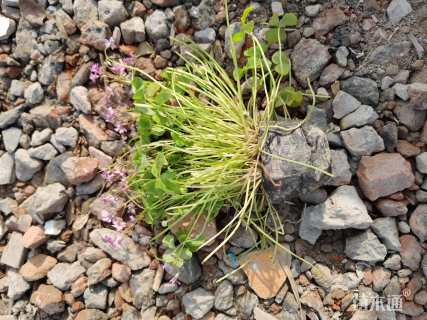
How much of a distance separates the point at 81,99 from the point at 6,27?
64 centimetres

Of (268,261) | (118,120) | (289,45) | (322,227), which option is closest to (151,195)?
(118,120)

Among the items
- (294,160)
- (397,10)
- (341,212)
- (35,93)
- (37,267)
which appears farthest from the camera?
(35,93)

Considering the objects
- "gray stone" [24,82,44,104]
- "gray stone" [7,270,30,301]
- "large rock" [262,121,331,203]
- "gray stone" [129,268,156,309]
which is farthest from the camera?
"gray stone" [24,82,44,104]

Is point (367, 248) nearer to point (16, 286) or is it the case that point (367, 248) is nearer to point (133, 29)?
point (133, 29)

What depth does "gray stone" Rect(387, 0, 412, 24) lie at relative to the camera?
78.6 inches

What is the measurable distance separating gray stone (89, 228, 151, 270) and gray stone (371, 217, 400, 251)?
1.12 metres

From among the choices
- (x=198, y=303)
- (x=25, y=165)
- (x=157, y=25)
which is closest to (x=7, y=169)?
(x=25, y=165)

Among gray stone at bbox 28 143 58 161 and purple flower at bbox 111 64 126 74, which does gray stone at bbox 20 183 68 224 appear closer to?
gray stone at bbox 28 143 58 161

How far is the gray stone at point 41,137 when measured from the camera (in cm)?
220

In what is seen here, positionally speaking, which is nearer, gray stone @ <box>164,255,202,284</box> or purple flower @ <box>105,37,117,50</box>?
gray stone @ <box>164,255,202,284</box>

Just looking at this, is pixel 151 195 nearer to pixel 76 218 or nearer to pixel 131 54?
pixel 76 218

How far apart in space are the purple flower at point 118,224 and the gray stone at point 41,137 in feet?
1.92

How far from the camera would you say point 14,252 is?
85.7 inches

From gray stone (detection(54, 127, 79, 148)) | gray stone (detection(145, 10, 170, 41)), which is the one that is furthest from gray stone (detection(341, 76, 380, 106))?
gray stone (detection(54, 127, 79, 148))
